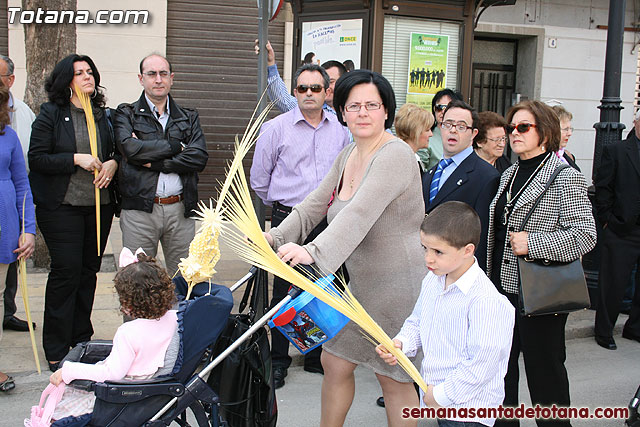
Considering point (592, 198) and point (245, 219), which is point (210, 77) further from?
point (245, 219)

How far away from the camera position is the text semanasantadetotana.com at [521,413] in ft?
9.15

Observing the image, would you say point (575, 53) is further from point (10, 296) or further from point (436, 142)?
point (10, 296)

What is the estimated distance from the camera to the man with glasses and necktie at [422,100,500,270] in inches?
Answer: 162

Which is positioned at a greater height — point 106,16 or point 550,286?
point 106,16

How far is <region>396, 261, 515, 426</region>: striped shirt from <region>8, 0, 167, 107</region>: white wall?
8.26 m

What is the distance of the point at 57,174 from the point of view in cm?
495

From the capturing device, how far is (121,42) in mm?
10164

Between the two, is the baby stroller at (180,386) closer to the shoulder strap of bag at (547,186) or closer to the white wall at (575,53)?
the shoulder strap of bag at (547,186)

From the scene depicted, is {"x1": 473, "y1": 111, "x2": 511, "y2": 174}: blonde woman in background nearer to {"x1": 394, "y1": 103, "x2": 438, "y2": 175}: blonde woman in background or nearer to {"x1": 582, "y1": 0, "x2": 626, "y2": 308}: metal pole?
{"x1": 394, "y1": 103, "x2": 438, "y2": 175}: blonde woman in background

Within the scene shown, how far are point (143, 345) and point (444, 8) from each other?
5253 mm

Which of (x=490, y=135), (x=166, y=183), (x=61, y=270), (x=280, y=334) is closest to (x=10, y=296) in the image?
(x=61, y=270)

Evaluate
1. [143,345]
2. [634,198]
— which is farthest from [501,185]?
[634,198]

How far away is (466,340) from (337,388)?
1.01 meters

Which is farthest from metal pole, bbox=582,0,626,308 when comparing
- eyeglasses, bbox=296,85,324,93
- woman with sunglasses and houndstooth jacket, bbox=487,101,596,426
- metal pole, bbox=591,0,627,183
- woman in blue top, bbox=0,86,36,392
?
woman in blue top, bbox=0,86,36,392
